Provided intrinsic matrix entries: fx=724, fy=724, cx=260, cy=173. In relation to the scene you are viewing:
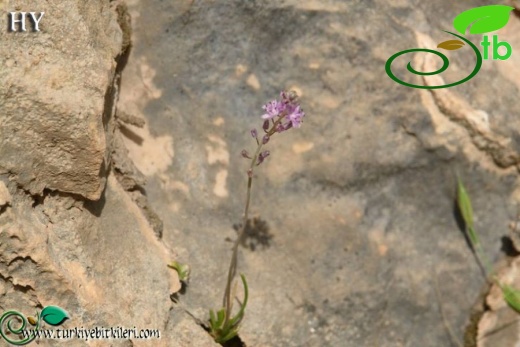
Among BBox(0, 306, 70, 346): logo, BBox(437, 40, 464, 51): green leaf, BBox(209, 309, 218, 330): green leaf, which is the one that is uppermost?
BBox(437, 40, 464, 51): green leaf

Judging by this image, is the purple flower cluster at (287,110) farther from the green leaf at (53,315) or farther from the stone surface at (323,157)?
the green leaf at (53,315)

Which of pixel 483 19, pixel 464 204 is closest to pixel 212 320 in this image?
pixel 464 204

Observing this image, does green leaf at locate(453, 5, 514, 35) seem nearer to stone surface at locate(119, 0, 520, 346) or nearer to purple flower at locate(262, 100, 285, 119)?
stone surface at locate(119, 0, 520, 346)

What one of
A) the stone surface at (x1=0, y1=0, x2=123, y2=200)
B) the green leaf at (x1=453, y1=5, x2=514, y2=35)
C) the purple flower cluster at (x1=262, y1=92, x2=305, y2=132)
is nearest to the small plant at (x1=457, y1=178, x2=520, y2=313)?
the green leaf at (x1=453, y1=5, x2=514, y2=35)

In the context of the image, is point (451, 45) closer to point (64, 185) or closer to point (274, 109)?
point (274, 109)

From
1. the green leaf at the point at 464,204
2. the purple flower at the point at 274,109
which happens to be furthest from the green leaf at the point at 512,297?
the purple flower at the point at 274,109

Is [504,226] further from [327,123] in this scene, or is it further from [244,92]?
[244,92]
